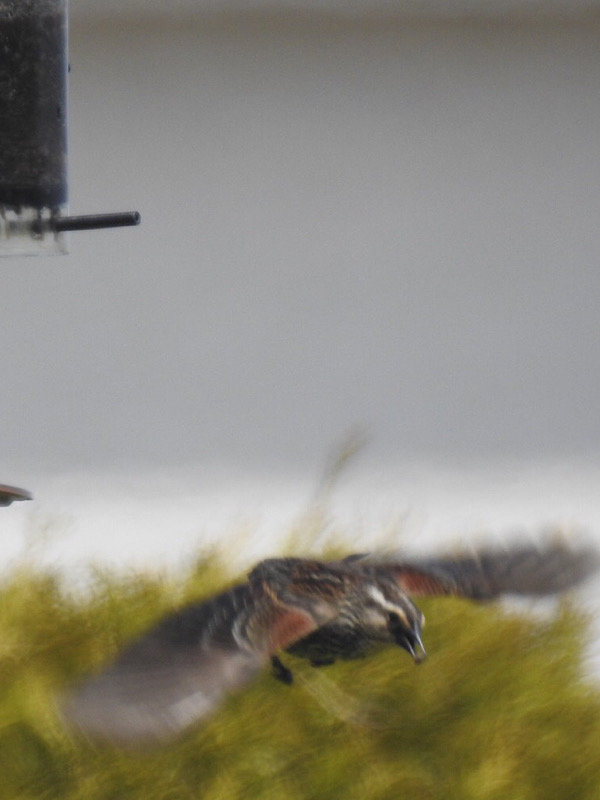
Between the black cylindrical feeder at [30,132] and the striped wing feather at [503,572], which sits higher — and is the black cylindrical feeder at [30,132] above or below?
above

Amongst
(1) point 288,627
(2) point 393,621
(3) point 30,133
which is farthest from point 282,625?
(3) point 30,133

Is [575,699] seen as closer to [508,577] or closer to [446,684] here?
[446,684]

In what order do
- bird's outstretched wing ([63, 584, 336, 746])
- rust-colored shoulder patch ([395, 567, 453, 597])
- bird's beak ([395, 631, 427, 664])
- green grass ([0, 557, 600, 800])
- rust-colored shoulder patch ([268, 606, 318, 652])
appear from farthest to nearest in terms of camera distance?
green grass ([0, 557, 600, 800]) → rust-colored shoulder patch ([395, 567, 453, 597]) → bird's beak ([395, 631, 427, 664]) → rust-colored shoulder patch ([268, 606, 318, 652]) → bird's outstretched wing ([63, 584, 336, 746])

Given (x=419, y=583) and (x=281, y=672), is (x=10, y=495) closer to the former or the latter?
(x=281, y=672)

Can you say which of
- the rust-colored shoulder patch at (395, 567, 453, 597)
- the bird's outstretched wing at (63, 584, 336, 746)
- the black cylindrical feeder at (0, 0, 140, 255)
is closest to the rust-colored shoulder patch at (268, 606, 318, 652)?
the bird's outstretched wing at (63, 584, 336, 746)

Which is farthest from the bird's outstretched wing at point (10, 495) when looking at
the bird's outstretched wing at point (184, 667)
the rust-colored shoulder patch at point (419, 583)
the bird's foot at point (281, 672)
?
the rust-colored shoulder patch at point (419, 583)

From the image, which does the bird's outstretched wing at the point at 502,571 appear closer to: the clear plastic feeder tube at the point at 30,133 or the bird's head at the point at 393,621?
the bird's head at the point at 393,621

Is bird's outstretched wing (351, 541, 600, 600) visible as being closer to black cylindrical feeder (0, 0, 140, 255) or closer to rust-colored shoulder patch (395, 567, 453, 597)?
rust-colored shoulder patch (395, 567, 453, 597)
